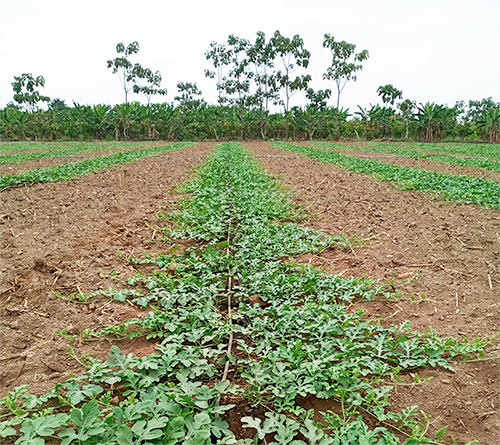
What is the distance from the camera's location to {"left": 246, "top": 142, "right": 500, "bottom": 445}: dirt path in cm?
201

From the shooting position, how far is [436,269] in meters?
3.71

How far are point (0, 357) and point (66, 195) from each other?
16.4 feet

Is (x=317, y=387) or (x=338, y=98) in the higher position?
(x=338, y=98)

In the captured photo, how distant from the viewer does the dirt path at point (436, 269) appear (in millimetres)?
2007

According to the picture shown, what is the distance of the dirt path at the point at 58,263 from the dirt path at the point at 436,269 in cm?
179

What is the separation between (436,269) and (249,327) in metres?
2.13

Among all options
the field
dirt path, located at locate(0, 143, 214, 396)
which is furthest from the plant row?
the field

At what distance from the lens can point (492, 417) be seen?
1.92m

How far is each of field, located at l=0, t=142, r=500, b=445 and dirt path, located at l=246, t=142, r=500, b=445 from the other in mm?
15

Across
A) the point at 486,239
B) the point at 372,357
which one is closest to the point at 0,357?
the point at 372,357

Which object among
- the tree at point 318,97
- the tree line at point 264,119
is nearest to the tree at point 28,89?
the tree line at point 264,119

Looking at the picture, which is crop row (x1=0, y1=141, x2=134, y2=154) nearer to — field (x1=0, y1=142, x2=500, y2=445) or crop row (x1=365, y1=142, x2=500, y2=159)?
crop row (x1=365, y1=142, x2=500, y2=159)

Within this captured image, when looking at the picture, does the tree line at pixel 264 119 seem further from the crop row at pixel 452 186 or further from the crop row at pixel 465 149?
the crop row at pixel 452 186

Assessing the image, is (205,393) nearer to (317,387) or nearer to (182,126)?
(317,387)
